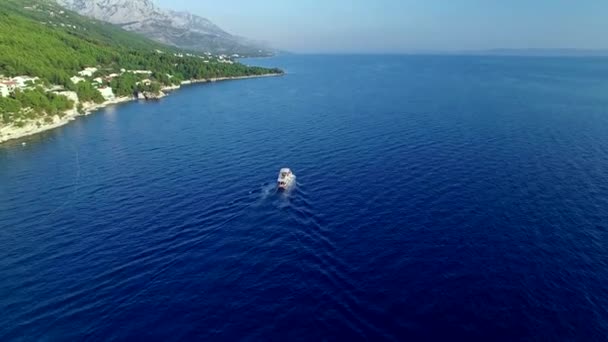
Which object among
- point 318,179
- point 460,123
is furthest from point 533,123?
point 318,179

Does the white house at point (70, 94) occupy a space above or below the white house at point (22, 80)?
below

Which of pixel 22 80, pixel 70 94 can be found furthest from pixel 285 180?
pixel 70 94

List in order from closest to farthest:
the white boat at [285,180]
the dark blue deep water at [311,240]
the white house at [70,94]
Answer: the dark blue deep water at [311,240] → the white boat at [285,180] → the white house at [70,94]

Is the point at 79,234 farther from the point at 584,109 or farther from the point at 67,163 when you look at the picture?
the point at 584,109

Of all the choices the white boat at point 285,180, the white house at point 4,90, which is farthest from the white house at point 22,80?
the white boat at point 285,180

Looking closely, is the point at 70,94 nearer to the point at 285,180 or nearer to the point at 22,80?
the point at 22,80

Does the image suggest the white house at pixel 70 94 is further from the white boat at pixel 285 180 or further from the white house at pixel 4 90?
the white boat at pixel 285 180

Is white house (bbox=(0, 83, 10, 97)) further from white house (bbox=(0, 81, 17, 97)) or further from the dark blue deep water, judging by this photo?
the dark blue deep water
